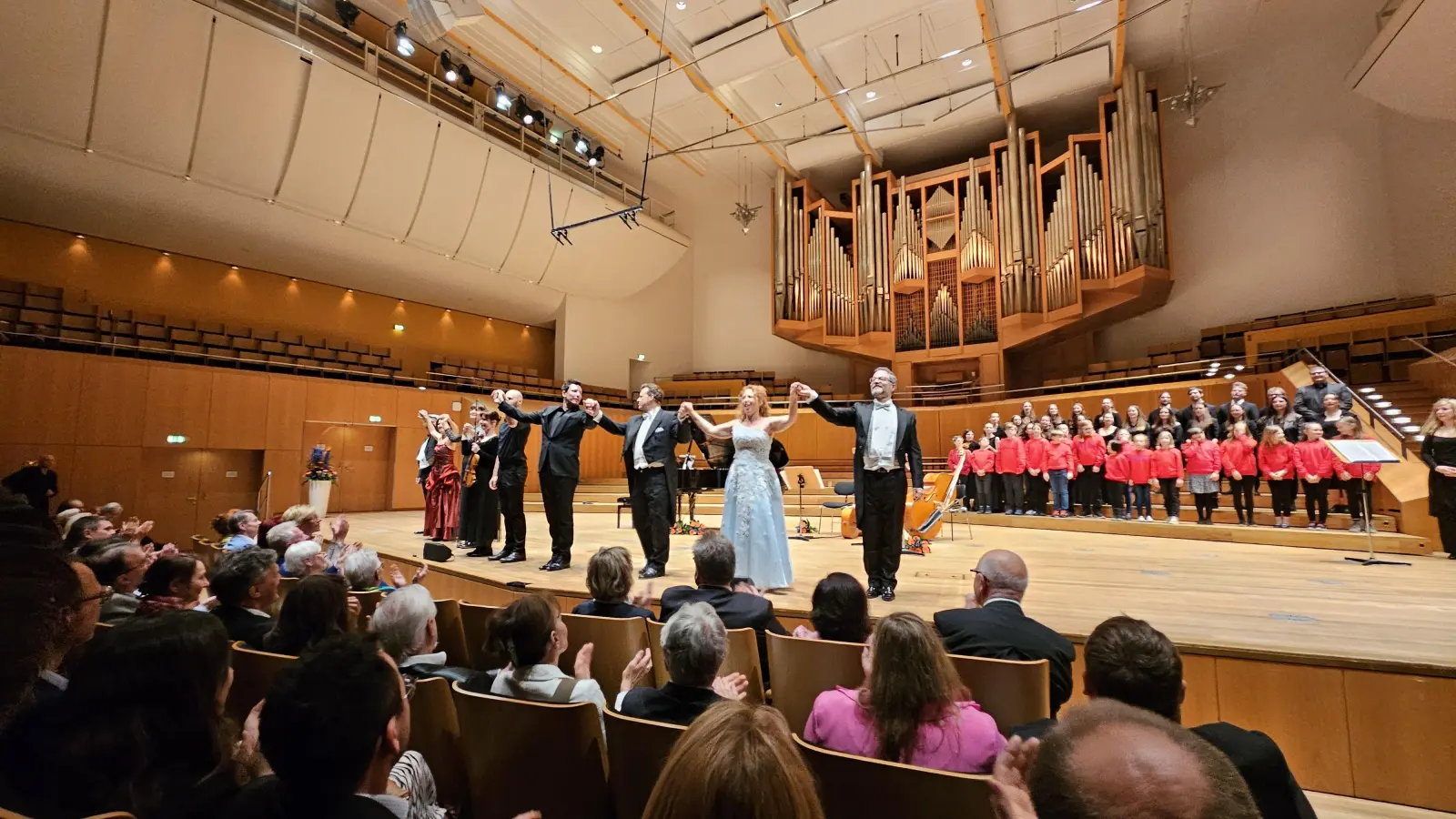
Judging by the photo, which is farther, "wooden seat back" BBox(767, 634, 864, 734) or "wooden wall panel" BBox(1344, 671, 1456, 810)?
"wooden wall panel" BBox(1344, 671, 1456, 810)

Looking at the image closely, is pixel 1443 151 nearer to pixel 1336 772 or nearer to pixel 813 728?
pixel 1336 772

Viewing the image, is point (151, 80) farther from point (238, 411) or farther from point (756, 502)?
point (756, 502)

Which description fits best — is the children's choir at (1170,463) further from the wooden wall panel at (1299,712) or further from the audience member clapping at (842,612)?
the audience member clapping at (842,612)

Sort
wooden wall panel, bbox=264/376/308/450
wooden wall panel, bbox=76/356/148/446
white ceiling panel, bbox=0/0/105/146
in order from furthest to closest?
1. wooden wall panel, bbox=264/376/308/450
2. wooden wall panel, bbox=76/356/148/446
3. white ceiling panel, bbox=0/0/105/146

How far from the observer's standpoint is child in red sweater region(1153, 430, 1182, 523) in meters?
7.14

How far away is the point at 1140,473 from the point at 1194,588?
4115 mm

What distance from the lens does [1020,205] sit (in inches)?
476

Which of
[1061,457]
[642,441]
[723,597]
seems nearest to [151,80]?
[642,441]

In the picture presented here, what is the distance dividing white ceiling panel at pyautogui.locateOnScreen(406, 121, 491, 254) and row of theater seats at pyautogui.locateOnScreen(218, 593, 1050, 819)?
37.4 ft

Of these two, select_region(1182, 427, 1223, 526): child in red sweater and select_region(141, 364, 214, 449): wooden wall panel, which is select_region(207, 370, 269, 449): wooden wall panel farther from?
select_region(1182, 427, 1223, 526): child in red sweater

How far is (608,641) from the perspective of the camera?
93.7 inches

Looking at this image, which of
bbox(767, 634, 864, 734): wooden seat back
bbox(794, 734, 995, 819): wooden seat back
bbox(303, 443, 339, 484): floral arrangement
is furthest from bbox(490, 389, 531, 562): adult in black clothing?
bbox(303, 443, 339, 484): floral arrangement

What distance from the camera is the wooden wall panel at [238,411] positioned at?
9.83 meters

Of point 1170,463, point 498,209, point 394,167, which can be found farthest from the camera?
point 498,209
